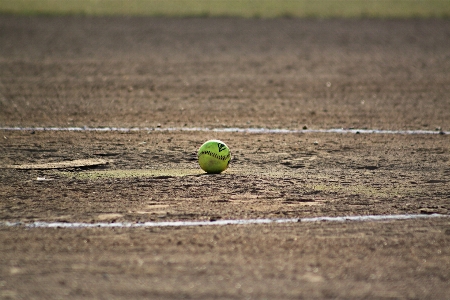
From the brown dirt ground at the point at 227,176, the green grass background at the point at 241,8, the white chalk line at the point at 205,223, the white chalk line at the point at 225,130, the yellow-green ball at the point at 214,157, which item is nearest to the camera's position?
the brown dirt ground at the point at 227,176

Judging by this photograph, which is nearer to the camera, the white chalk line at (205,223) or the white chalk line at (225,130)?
the white chalk line at (205,223)

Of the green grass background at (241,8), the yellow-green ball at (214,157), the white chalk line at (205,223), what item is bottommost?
the white chalk line at (205,223)

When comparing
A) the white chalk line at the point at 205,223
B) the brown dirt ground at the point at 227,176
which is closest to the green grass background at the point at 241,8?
the brown dirt ground at the point at 227,176

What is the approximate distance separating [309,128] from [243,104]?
6.40 ft

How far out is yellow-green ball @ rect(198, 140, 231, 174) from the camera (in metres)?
7.28

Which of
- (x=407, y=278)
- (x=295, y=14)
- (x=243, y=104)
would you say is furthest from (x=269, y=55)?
(x=407, y=278)

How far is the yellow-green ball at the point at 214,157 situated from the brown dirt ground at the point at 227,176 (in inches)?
4.8

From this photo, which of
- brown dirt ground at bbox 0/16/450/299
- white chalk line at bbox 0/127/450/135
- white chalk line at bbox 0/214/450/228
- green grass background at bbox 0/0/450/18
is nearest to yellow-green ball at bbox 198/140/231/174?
brown dirt ground at bbox 0/16/450/299

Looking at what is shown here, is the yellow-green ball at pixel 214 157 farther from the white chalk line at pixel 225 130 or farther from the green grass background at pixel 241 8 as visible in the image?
the green grass background at pixel 241 8

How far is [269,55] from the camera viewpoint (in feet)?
55.8

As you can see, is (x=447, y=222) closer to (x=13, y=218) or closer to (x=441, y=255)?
(x=441, y=255)

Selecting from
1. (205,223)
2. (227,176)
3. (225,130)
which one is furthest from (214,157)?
(225,130)

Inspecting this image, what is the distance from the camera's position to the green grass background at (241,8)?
25.6 meters

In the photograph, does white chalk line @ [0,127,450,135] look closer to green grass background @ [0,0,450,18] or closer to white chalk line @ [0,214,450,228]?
white chalk line @ [0,214,450,228]
